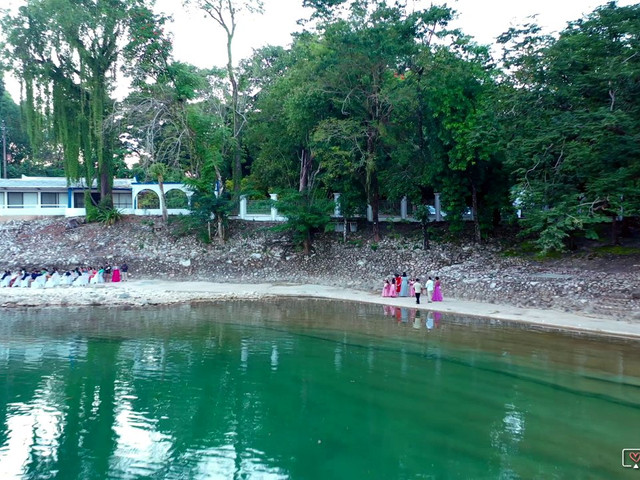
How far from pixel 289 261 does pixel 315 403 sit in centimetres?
1875

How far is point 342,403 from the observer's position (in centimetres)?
988

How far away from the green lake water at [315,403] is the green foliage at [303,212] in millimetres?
11666

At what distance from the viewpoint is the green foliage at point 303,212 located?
2733cm

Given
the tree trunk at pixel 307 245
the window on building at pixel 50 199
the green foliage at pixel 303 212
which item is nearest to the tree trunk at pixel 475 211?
the green foliage at pixel 303 212

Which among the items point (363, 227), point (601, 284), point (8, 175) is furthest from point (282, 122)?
point (8, 175)

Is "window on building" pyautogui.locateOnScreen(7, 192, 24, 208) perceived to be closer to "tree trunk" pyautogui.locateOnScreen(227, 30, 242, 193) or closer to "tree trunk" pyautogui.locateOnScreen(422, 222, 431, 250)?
"tree trunk" pyautogui.locateOnScreen(227, 30, 242, 193)

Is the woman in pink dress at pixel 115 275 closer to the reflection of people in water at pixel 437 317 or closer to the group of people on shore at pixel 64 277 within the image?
the group of people on shore at pixel 64 277

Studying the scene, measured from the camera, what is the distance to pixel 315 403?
32.4 feet

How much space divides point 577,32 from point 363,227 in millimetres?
16001

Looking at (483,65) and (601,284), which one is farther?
(483,65)

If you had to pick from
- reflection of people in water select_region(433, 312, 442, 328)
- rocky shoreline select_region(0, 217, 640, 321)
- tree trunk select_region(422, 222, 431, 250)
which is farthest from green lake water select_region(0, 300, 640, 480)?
tree trunk select_region(422, 222, 431, 250)

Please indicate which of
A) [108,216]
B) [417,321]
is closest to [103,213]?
[108,216]

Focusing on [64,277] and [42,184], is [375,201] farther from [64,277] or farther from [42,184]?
[42,184]

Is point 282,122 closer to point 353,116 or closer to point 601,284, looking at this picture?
point 353,116
